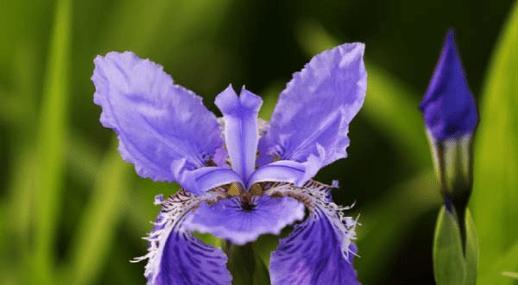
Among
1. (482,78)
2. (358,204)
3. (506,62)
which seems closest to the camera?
(506,62)

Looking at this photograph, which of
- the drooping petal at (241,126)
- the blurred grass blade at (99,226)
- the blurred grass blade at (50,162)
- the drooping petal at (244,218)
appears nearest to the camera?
the drooping petal at (244,218)

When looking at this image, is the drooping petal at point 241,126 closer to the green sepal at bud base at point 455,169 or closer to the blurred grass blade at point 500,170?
the green sepal at bud base at point 455,169

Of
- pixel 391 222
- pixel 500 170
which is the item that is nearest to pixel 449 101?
pixel 500 170

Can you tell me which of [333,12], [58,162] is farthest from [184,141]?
[333,12]

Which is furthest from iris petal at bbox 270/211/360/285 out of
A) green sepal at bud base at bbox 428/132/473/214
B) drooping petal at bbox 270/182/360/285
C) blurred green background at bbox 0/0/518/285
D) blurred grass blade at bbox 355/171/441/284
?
blurred grass blade at bbox 355/171/441/284

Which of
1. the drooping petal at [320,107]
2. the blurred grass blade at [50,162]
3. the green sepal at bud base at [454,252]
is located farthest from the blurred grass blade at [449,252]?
the blurred grass blade at [50,162]

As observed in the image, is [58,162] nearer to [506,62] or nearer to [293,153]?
[293,153]
